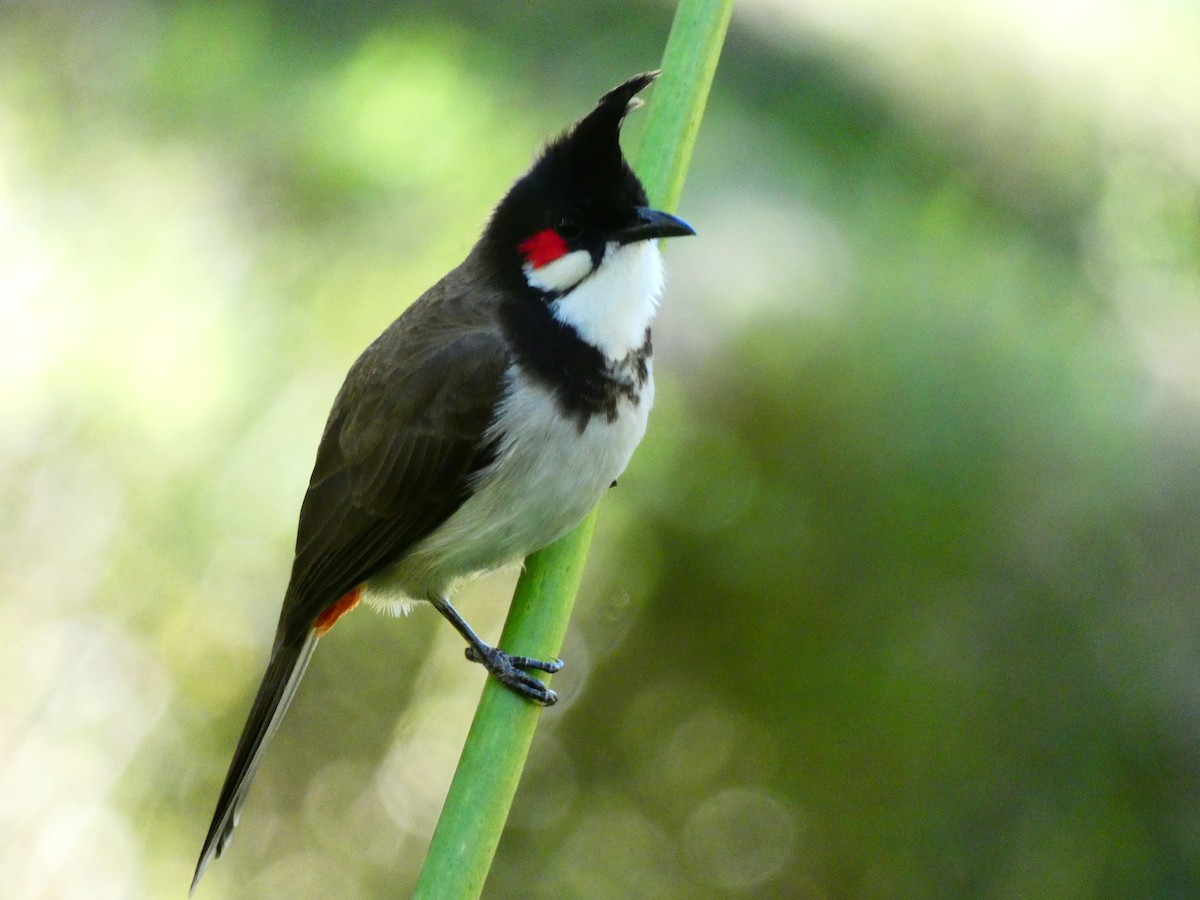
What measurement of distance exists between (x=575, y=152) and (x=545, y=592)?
0.71m

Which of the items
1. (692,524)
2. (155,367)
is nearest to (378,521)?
(692,524)

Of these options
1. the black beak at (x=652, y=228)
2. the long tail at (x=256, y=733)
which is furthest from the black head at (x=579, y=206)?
the long tail at (x=256, y=733)

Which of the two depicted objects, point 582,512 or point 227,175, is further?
point 227,175

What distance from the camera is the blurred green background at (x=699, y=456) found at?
2.64 meters

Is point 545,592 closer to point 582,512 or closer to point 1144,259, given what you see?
point 582,512

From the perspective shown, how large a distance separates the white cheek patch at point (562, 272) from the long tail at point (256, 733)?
72 cm

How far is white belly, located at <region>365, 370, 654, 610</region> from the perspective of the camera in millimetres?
1969

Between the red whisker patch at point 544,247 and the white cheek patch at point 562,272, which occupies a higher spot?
the red whisker patch at point 544,247

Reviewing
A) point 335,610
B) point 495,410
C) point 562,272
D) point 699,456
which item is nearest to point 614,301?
point 562,272

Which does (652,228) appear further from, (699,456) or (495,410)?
(699,456)

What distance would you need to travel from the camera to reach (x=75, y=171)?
3352 mm

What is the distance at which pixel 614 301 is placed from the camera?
78.5 inches

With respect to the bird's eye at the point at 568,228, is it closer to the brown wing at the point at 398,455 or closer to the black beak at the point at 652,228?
the black beak at the point at 652,228

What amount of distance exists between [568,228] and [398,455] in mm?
464
